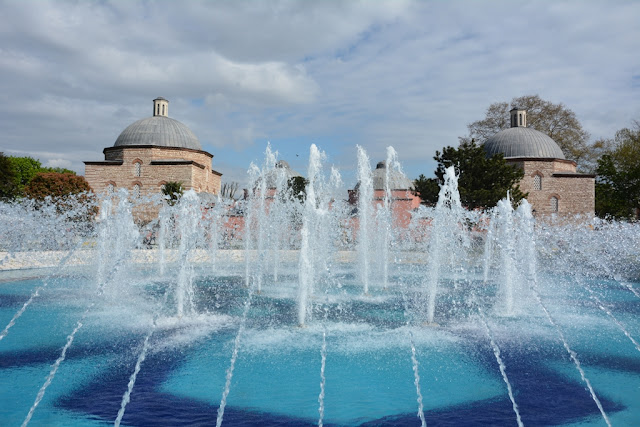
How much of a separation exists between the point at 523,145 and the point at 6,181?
33.6 meters

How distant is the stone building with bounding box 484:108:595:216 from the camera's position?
2856 cm

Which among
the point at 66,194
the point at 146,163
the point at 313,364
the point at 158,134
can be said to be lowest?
the point at 313,364

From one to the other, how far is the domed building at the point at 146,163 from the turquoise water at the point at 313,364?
2227 centimetres

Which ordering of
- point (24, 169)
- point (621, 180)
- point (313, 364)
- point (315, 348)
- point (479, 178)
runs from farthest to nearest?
point (24, 169)
point (621, 180)
point (479, 178)
point (315, 348)
point (313, 364)

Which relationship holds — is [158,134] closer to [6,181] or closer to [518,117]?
[6,181]

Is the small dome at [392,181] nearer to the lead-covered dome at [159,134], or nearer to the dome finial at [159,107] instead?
the lead-covered dome at [159,134]

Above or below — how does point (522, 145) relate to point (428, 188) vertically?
above

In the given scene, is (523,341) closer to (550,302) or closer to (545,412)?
(545,412)

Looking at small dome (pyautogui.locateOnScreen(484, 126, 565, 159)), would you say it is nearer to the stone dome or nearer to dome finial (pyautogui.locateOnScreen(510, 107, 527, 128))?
the stone dome

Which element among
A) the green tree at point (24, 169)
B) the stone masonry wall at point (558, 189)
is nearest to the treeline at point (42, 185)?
the green tree at point (24, 169)

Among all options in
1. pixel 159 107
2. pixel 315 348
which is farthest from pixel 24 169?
pixel 315 348

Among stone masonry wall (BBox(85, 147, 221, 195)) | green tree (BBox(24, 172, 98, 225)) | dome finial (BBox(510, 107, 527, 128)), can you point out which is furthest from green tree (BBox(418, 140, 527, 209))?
green tree (BBox(24, 172, 98, 225))

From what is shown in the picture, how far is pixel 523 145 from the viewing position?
2844 cm

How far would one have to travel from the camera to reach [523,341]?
200 inches
